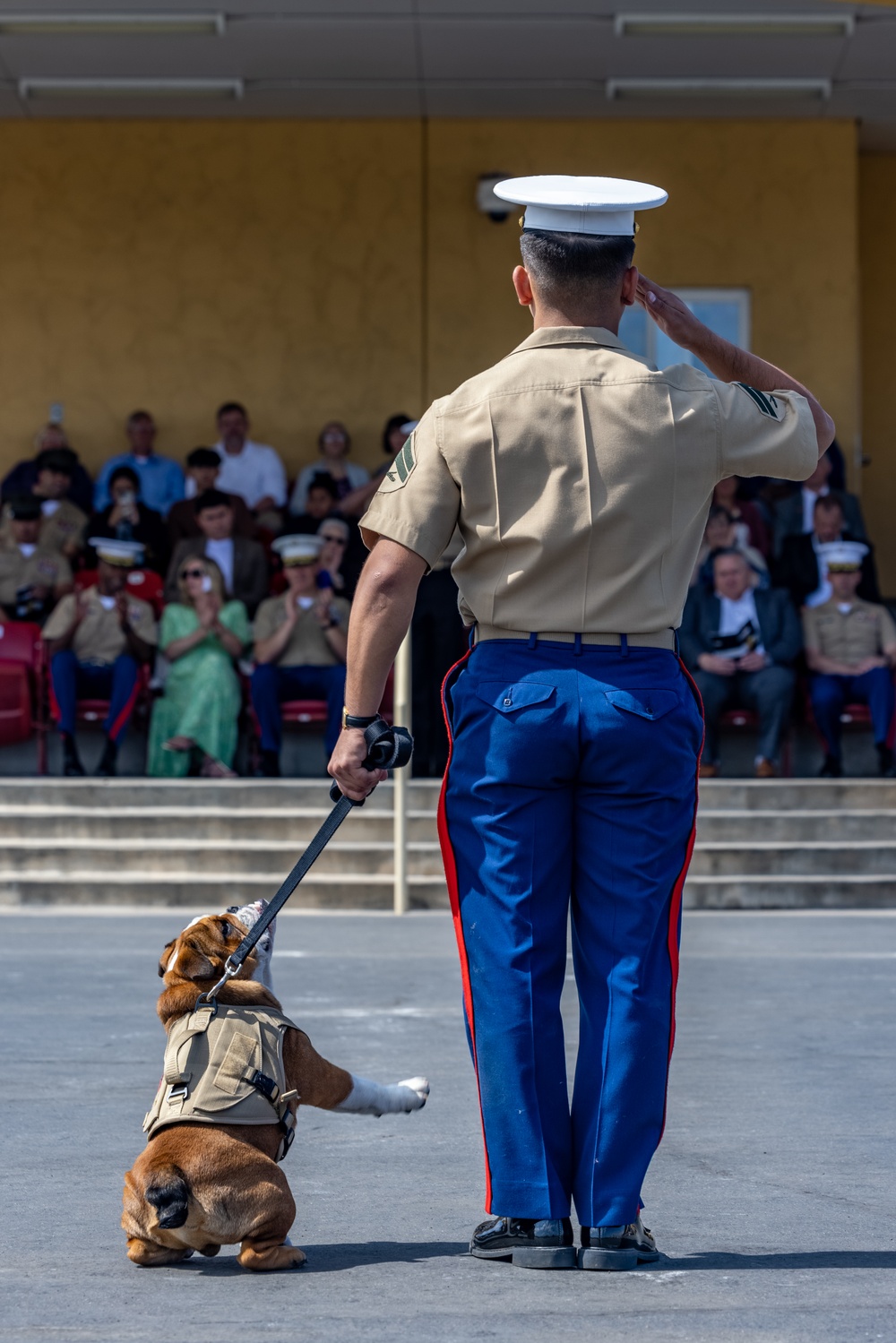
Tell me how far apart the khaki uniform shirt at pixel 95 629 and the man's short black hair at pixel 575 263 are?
8588mm


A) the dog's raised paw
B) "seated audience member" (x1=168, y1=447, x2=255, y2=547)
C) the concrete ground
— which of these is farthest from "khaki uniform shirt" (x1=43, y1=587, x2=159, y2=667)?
the dog's raised paw

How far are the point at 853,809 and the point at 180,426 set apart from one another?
7186 mm

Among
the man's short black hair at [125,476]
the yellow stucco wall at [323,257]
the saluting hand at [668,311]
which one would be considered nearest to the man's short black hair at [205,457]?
the man's short black hair at [125,476]

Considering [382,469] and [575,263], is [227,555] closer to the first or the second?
[382,469]

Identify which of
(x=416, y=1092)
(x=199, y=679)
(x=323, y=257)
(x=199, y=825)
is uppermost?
(x=323, y=257)

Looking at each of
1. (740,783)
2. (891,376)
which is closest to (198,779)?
(740,783)

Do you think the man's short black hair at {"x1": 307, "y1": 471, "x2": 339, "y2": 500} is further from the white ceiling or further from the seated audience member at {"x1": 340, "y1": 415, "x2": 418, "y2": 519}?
the white ceiling

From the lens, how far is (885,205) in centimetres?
1634

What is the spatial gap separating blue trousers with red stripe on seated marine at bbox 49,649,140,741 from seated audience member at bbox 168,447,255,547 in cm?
122

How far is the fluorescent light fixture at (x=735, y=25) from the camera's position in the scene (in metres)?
12.8

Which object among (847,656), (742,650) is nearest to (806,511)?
(847,656)

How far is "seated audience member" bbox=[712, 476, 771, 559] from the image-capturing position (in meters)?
12.5

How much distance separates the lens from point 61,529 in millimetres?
12797

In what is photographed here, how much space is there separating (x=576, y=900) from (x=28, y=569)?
948 cm
